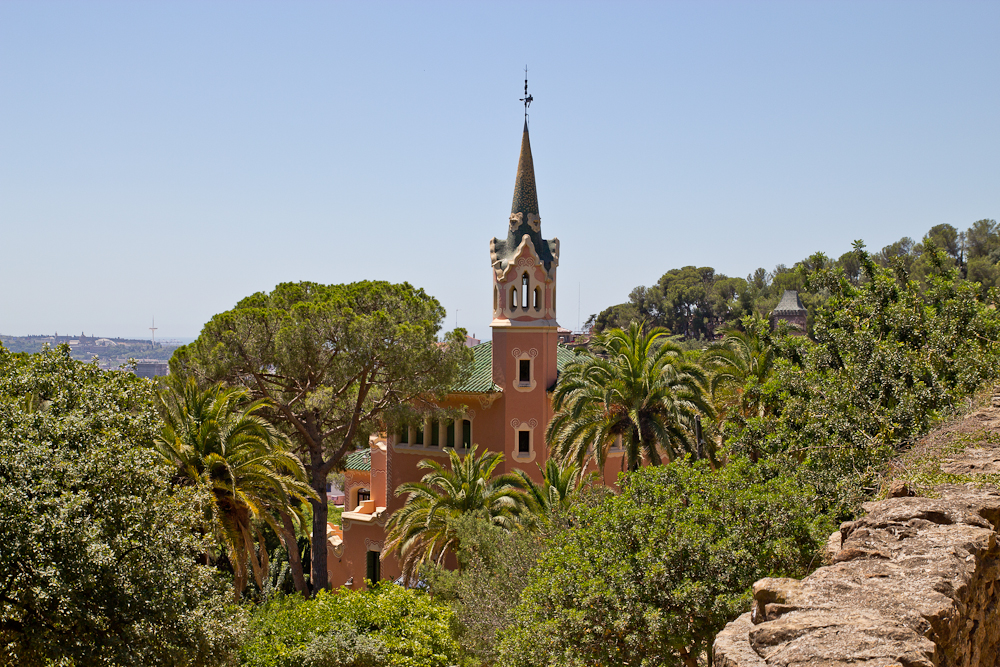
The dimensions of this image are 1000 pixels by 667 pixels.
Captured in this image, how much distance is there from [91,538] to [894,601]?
8498 mm

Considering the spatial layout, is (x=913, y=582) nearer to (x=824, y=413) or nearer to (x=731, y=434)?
(x=824, y=413)

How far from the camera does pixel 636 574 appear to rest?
982 centimetres

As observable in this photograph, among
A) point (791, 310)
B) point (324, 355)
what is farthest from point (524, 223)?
point (791, 310)

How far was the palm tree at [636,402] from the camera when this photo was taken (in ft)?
69.6

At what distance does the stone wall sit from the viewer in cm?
456

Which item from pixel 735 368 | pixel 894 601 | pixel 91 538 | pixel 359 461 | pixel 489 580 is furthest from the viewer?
pixel 359 461

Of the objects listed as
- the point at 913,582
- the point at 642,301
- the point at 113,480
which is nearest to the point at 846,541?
the point at 913,582

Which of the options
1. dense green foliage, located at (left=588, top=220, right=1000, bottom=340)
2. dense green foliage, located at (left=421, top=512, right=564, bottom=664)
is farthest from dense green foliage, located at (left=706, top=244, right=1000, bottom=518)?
dense green foliage, located at (left=588, top=220, right=1000, bottom=340)

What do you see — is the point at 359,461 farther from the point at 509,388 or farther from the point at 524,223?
the point at 524,223

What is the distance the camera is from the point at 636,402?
2166 centimetres

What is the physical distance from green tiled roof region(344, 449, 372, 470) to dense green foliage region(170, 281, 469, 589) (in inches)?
460

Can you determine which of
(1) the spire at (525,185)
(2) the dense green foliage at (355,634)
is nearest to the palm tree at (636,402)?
(2) the dense green foliage at (355,634)

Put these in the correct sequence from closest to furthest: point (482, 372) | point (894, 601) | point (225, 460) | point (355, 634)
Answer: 1. point (894, 601)
2. point (355, 634)
3. point (225, 460)
4. point (482, 372)

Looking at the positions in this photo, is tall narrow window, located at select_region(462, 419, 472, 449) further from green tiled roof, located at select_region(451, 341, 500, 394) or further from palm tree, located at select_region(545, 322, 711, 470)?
palm tree, located at select_region(545, 322, 711, 470)
